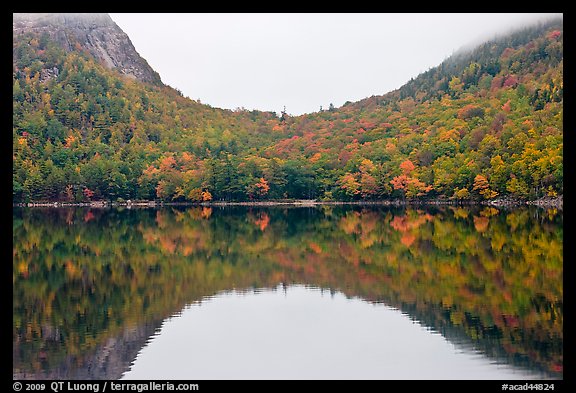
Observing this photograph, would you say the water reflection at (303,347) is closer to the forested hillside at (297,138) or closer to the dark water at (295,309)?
the dark water at (295,309)

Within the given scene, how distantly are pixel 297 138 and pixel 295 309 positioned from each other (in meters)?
137

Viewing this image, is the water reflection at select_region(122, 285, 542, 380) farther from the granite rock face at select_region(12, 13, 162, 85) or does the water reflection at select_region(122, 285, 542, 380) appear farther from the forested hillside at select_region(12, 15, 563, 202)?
the granite rock face at select_region(12, 13, 162, 85)

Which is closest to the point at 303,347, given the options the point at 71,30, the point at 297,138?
the point at 297,138

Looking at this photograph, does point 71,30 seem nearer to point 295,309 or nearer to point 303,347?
point 295,309

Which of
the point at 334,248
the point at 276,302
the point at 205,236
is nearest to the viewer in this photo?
the point at 276,302

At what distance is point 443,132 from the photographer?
119250 mm

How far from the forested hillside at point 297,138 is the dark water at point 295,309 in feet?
155

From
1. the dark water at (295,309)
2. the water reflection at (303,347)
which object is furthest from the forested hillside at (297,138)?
the water reflection at (303,347)

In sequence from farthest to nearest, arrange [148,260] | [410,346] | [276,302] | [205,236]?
[205,236] → [148,260] → [276,302] → [410,346]

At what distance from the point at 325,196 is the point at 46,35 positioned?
9657 cm

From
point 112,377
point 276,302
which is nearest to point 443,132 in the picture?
point 276,302

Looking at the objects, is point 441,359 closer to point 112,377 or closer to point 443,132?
point 112,377

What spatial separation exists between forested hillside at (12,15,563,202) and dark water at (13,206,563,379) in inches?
1864

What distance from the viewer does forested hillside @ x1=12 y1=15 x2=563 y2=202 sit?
322ft
